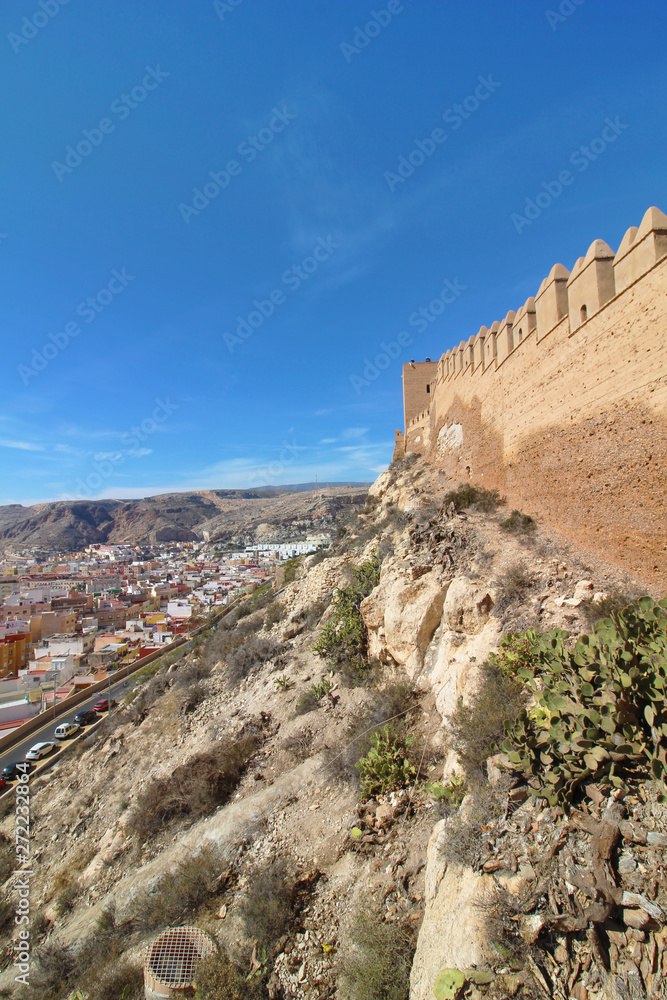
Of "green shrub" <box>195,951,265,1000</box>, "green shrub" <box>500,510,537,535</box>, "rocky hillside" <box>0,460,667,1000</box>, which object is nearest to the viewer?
"rocky hillside" <box>0,460,667,1000</box>

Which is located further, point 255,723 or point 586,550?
point 255,723

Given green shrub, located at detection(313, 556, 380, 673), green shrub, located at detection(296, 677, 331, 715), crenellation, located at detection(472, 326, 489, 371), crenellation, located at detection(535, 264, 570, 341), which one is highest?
crenellation, located at detection(472, 326, 489, 371)

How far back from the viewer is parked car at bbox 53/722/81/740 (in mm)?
14406

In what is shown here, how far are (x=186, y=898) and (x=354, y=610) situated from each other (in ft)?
15.8

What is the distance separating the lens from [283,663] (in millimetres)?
8977

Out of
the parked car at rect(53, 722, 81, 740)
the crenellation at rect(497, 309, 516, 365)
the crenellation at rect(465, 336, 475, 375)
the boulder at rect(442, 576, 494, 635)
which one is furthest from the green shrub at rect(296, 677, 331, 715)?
the parked car at rect(53, 722, 81, 740)

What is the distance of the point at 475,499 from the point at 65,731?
14997 mm

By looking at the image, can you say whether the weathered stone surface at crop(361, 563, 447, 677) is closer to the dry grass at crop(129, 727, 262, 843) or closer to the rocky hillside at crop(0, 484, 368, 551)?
the dry grass at crop(129, 727, 262, 843)

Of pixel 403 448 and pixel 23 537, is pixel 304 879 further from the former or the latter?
pixel 23 537

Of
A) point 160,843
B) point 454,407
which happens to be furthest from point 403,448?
point 160,843

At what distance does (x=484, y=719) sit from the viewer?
12.6 ft

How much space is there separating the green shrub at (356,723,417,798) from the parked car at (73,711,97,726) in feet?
47.8

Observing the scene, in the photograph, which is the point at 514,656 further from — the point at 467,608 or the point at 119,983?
the point at 119,983

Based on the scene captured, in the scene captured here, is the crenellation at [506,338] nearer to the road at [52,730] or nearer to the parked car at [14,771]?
the road at [52,730]
